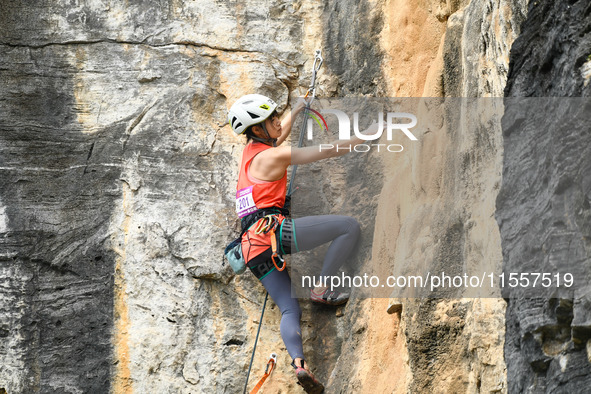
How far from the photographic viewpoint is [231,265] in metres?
6.95

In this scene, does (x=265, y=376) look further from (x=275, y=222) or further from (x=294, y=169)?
(x=294, y=169)

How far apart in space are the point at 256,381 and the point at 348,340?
76cm

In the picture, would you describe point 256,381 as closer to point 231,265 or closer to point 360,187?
point 231,265

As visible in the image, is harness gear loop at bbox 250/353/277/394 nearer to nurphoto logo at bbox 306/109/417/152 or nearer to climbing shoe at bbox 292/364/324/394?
climbing shoe at bbox 292/364/324/394

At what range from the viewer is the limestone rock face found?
4285mm

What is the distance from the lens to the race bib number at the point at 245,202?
6.89 m

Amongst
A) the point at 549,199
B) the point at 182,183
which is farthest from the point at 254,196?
the point at 549,199

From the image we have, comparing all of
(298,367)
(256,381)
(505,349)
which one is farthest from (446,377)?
(256,381)

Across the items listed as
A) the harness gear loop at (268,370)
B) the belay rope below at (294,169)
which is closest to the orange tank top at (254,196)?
the belay rope below at (294,169)

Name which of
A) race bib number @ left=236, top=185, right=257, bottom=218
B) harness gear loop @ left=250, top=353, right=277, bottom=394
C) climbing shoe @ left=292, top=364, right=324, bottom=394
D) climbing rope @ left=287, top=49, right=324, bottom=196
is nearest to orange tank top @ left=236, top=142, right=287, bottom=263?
race bib number @ left=236, top=185, right=257, bottom=218

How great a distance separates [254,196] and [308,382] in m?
1.40

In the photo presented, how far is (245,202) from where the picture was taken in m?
6.93

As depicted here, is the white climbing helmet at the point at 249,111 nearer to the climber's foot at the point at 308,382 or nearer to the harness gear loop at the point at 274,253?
the harness gear loop at the point at 274,253

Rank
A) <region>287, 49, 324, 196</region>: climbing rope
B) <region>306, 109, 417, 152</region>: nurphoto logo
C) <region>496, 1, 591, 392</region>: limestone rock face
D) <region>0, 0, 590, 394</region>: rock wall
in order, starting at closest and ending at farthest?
<region>496, 1, 591, 392</region>: limestone rock face < <region>0, 0, 590, 394</region>: rock wall < <region>306, 109, 417, 152</region>: nurphoto logo < <region>287, 49, 324, 196</region>: climbing rope
